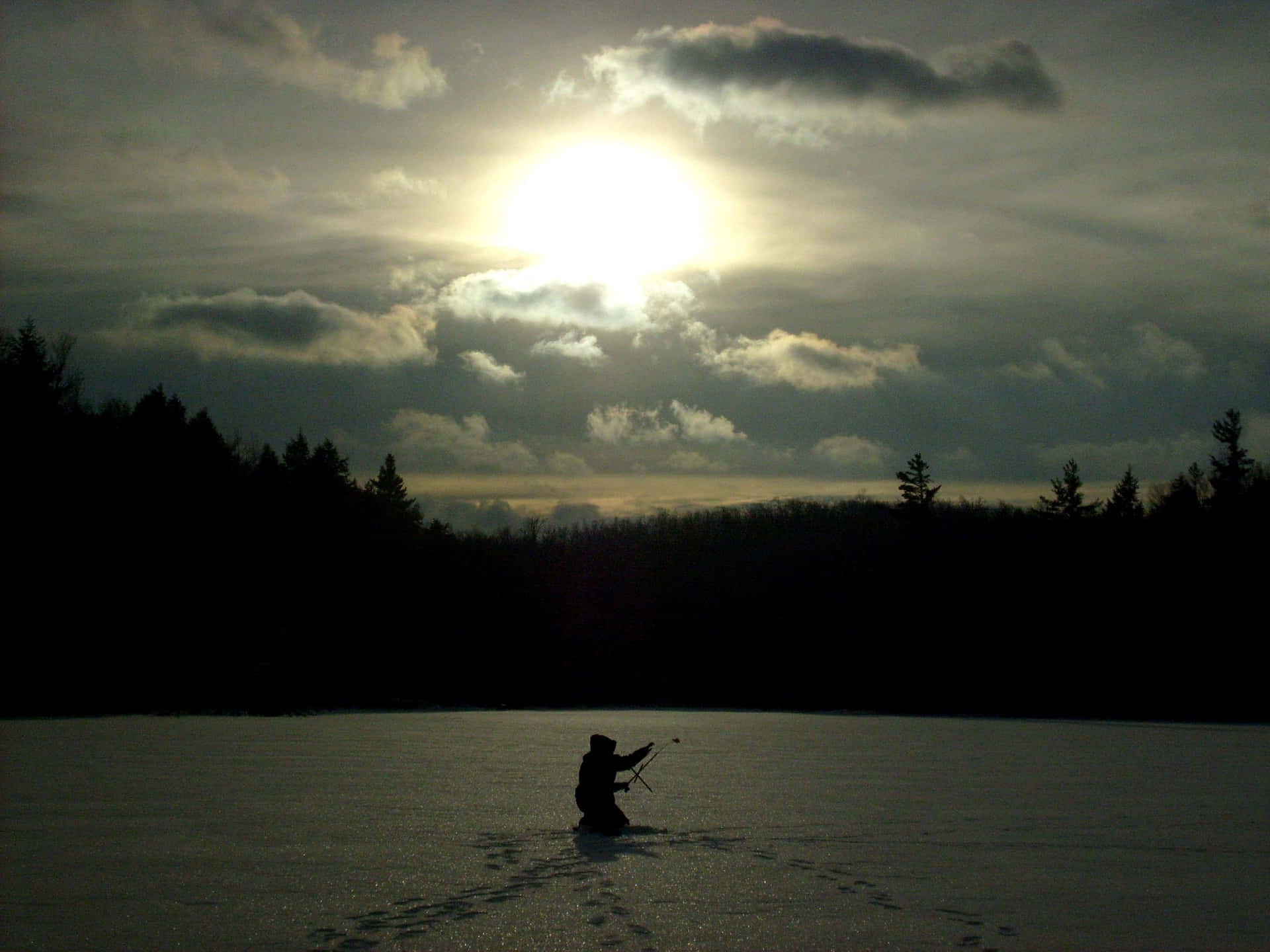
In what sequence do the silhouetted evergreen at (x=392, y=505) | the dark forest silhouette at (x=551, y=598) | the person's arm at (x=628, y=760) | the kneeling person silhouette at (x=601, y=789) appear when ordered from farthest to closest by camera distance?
the silhouetted evergreen at (x=392, y=505) < the dark forest silhouette at (x=551, y=598) < the person's arm at (x=628, y=760) < the kneeling person silhouette at (x=601, y=789)

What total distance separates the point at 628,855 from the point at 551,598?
79020mm

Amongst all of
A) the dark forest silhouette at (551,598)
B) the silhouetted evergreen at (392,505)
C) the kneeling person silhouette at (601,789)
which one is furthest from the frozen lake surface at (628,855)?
the silhouetted evergreen at (392,505)

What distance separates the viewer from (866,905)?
32.8ft

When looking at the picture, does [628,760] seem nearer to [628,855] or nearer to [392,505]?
[628,855]

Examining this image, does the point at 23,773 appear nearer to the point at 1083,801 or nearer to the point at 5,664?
the point at 1083,801

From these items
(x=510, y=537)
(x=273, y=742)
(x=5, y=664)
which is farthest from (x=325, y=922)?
(x=510, y=537)

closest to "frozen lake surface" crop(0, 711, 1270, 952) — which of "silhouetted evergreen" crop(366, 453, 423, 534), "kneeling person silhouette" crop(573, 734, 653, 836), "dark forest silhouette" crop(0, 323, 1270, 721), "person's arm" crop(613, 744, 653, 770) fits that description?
"kneeling person silhouette" crop(573, 734, 653, 836)

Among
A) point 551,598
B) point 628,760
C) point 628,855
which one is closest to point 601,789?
point 628,760

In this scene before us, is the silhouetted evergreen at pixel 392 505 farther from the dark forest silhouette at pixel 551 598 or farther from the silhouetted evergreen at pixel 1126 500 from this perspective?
the silhouetted evergreen at pixel 1126 500

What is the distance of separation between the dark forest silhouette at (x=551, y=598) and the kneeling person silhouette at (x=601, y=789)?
35055 millimetres

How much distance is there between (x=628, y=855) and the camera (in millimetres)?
12070

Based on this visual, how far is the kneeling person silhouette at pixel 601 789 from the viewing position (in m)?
13.4

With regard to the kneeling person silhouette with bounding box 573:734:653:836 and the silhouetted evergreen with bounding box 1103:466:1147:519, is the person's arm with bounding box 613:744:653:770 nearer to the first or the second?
the kneeling person silhouette with bounding box 573:734:653:836

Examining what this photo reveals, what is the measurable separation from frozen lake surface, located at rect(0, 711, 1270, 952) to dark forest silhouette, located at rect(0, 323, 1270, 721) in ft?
94.8
